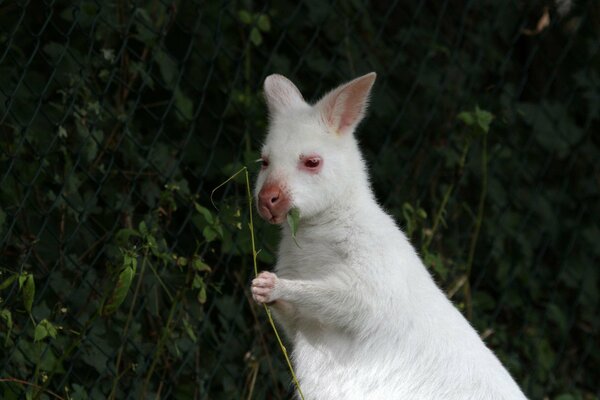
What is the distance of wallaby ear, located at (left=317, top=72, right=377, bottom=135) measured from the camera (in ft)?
13.1

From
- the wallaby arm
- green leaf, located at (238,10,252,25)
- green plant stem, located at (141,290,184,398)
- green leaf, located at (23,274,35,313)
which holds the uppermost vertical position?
the wallaby arm

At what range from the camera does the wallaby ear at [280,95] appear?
4.18m

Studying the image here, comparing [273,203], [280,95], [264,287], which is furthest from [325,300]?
[280,95]

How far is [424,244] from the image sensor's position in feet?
16.7

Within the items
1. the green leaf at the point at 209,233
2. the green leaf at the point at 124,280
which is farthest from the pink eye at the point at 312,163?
the green leaf at the point at 124,280

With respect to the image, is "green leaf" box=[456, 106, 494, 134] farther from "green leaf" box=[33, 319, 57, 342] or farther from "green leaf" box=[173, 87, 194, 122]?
"green leaf" box=[33, 319, 57, 342]

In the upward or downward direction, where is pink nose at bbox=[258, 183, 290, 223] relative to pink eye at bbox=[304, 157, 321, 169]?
downward

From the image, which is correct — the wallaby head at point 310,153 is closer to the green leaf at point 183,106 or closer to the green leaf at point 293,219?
the green leaf at point 293,219

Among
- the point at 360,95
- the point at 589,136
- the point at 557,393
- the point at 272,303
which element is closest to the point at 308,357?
the point at 272,303

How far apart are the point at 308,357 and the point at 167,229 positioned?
3.89 ft

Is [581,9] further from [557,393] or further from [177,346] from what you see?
[177,346]

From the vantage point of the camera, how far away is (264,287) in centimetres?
358

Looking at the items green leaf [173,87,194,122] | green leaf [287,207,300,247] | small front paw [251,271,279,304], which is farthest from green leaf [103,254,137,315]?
green leaf [173,87,194,122]

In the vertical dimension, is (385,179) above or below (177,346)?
above
